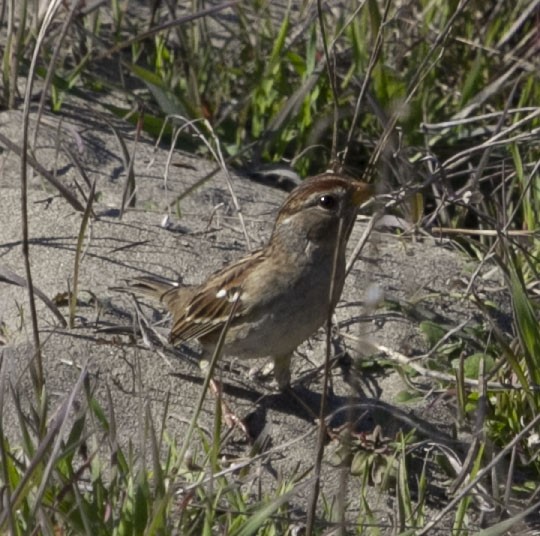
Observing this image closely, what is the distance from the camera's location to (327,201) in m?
Answer: 4.16

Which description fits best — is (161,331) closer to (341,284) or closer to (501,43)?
(341,284)

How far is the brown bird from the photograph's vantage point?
411cm

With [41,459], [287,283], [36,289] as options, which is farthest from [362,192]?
[41,459]

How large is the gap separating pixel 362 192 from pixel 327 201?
15 centimetres

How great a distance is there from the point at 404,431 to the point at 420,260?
1.07 meters

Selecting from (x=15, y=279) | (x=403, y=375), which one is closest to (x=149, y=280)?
(x=15, y=279)

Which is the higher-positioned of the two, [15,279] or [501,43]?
[501,43]

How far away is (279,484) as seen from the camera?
3.53m

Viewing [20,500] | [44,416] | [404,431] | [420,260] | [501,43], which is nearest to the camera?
[20,500]

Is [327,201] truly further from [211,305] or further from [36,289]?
[36,289]

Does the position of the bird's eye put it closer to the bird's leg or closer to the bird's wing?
the bird's wing

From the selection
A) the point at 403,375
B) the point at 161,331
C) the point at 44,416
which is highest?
the point at 44,416

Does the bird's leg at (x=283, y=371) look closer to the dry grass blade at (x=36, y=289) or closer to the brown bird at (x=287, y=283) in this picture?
the brown bird at (x=287, y=283)

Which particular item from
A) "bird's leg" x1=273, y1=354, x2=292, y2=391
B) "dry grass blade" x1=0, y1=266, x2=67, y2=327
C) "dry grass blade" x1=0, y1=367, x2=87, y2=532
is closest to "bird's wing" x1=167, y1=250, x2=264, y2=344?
"bird's leg" x1=273, y1=354, x2=292, y2=391
